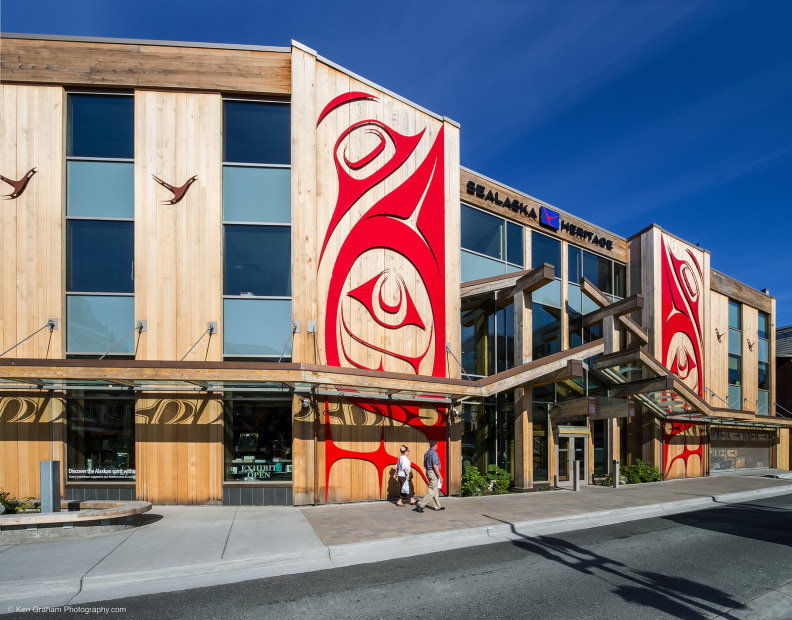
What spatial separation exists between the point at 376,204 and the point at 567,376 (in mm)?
7616

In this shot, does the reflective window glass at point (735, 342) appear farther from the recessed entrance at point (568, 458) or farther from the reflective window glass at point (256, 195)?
the reflective window glass at point (256, 195)

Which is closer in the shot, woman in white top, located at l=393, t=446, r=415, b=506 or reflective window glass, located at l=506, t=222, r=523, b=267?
woman in white top, located at l=393, t=446, r=415, b=506

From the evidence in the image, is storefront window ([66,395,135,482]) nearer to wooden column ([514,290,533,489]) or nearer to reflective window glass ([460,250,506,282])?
reflective window glass ([460,250,506,282])

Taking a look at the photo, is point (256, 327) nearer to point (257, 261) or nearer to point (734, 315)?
point (257, 261)

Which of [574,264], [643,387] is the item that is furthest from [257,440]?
[574,264]

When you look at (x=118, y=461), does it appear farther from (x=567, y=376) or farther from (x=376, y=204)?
(x=567, y=376)

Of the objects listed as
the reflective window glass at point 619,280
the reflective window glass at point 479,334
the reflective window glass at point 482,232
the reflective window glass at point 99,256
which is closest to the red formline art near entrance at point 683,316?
the reflective window glass at point 619,280

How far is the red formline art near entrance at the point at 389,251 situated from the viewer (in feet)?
47.5

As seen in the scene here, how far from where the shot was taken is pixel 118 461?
13219 millimetres

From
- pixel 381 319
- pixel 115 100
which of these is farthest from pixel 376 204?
pixel 115 100

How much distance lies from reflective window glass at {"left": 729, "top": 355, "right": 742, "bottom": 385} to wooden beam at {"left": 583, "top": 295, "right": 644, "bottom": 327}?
12.0 metres

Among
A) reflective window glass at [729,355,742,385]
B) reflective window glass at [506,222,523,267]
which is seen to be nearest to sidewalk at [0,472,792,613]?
reflective window glass at [506,222,523,267]

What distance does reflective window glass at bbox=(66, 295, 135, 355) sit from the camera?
1339cm

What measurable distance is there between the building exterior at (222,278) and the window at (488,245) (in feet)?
4.76
